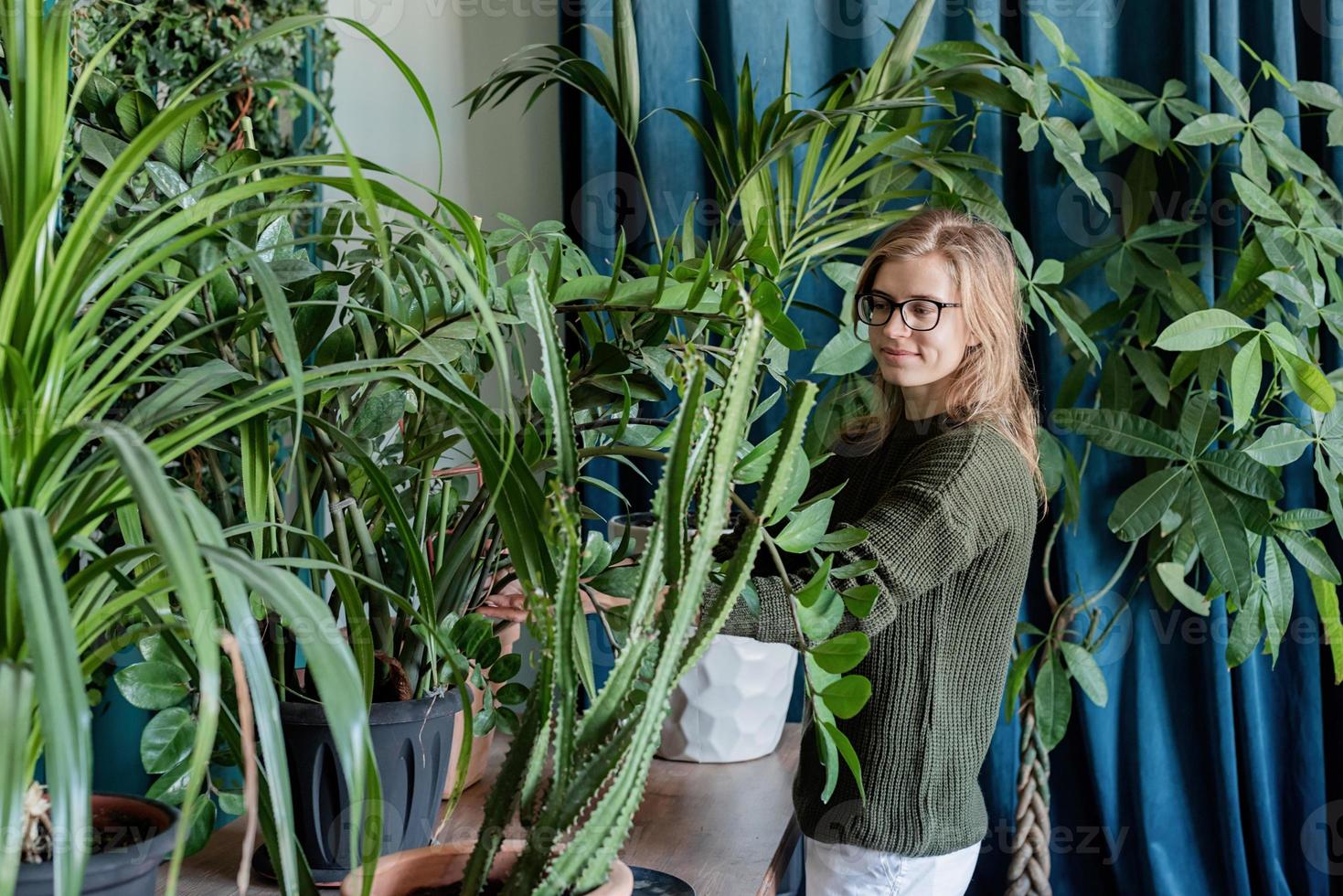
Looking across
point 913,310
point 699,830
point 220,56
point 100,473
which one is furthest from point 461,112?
point 100,473

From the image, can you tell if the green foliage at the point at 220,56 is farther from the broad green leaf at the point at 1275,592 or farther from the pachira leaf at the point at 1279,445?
the broad green leaf at the point at 1275,592

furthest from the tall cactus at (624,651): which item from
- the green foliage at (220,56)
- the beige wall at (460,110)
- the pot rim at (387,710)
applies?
the beige wall at (460,110)

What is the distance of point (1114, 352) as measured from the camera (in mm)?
1911

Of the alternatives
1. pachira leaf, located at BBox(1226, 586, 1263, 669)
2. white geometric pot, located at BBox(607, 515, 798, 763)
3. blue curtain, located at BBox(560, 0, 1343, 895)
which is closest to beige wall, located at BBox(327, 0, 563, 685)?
blue curtain, located at BBox(560, 0, 1343, 895)

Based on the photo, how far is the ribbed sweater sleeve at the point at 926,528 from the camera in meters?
1.19

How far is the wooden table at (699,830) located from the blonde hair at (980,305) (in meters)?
0.47

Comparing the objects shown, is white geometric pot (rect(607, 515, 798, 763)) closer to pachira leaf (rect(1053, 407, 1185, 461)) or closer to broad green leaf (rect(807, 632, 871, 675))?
broad green leaf (rect(807, 632, 871, 675))

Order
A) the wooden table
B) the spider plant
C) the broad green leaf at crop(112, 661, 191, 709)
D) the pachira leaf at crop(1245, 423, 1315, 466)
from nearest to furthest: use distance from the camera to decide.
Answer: the spider plant, the broad green leaf at crop(112, 661, 191, 709), the wooden table, the pachira leaf at crop(1245, 423, 1315, 466)

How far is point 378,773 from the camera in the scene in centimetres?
88

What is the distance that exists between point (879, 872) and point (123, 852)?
3.04 ft

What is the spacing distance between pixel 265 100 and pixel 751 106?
0.78m

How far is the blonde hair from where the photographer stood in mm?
1397

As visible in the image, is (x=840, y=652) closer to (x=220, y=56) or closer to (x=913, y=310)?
(x=913, y=310)

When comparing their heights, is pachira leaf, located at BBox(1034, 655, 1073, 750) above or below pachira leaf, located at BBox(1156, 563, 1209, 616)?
below
